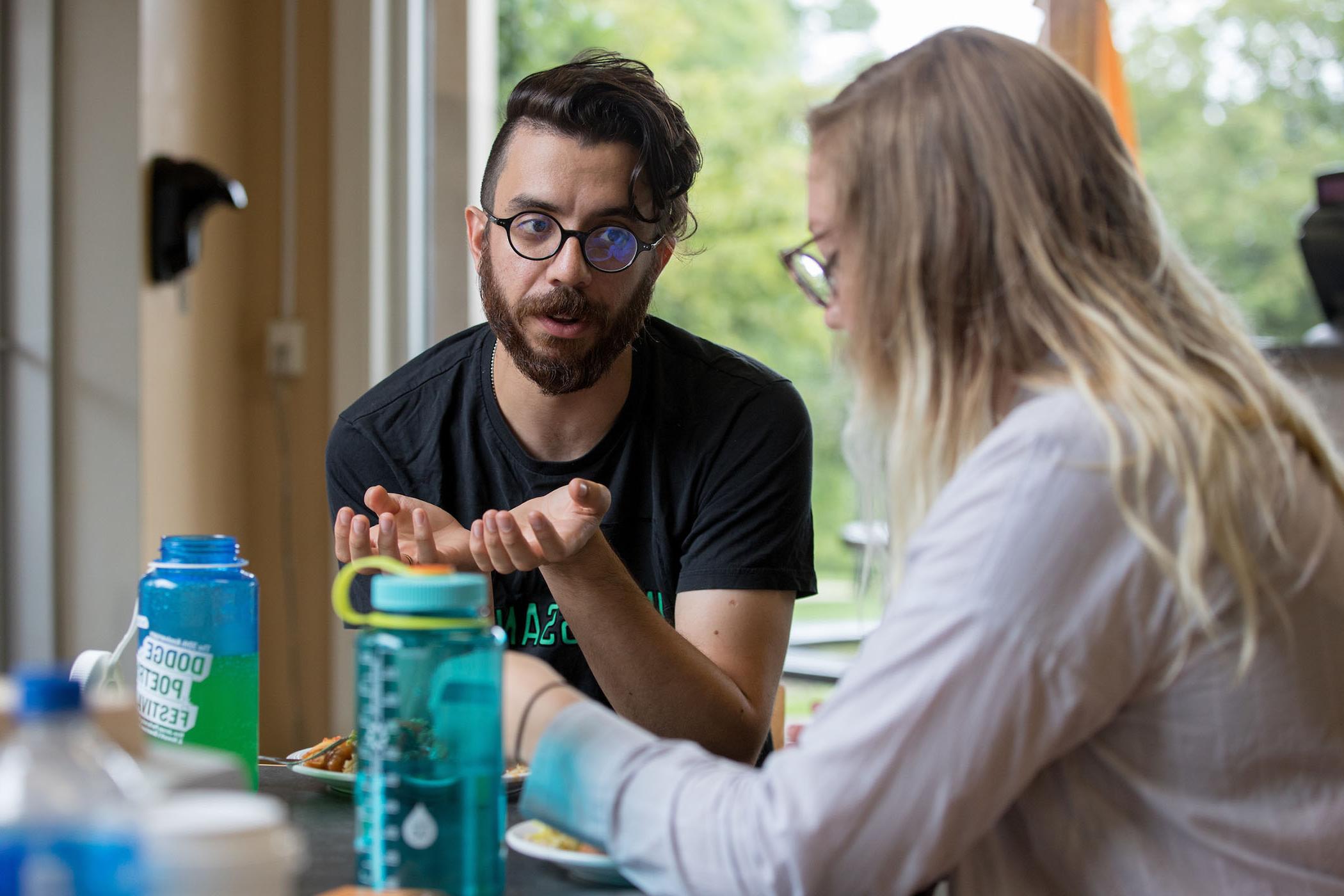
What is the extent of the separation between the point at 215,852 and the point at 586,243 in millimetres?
1096

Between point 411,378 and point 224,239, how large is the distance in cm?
122

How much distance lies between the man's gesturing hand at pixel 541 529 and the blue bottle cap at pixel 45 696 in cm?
59

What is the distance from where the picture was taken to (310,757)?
117 centimetres

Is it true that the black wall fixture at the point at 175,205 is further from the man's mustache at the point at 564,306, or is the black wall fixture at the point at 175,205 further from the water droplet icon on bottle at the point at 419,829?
the water droplet icon on bottle at the point at 419,829

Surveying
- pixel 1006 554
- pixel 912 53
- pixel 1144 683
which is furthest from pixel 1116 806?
pixel 912 53

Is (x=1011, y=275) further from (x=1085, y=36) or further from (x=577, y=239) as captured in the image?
(x=1085, y=36)

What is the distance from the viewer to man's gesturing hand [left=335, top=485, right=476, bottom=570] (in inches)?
46.1

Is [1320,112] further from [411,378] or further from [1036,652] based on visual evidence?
[1036,652]

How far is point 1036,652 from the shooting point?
76 cm

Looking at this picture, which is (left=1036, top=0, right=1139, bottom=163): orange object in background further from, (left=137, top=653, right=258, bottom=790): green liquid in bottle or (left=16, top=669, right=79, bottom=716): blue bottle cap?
(left=16, top=669, right=79, bottom=716): blue bottle cap

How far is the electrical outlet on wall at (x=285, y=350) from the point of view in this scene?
2.76 m

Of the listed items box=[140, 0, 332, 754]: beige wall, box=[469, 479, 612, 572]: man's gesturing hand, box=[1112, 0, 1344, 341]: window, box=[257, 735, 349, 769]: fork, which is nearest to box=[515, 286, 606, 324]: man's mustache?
box=[469, 479, 612, 572]: man's gesturing hand

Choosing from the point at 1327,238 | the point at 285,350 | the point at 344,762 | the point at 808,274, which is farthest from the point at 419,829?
the point at 285,350

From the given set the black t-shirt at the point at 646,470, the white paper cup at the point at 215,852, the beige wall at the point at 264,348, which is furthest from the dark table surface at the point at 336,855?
the beige wall at the point at 264,348
